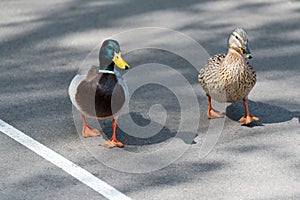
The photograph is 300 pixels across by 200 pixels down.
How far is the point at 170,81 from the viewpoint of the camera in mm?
7875

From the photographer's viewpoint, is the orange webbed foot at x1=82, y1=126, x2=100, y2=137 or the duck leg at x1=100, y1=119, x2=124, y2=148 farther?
the orange webbed foot at x1=82, y1=126, x2=100, y2=137

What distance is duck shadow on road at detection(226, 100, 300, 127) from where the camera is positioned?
7.04 m

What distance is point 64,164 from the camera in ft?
20.6

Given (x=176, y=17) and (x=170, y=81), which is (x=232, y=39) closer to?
(x=170, y=81)

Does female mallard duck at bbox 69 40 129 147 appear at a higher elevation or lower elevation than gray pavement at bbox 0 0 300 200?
higher

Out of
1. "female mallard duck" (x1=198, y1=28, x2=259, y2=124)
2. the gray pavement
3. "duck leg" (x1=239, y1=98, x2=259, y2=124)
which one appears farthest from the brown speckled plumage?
the gray pavement

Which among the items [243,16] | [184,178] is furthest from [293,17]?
[184,178]

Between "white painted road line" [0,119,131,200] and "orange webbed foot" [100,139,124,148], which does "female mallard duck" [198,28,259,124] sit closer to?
"orange webbed foot" [100,139,124,148]

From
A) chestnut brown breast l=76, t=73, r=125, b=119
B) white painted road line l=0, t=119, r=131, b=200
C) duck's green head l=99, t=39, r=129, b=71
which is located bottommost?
white painted road line l=0, t=119, r=131, b=200

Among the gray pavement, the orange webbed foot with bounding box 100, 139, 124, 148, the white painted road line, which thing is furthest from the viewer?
the orange webbed foot with bounding box 100, 139, 124, 148

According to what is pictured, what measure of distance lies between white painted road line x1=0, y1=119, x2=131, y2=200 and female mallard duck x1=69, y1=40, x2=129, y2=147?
42cm

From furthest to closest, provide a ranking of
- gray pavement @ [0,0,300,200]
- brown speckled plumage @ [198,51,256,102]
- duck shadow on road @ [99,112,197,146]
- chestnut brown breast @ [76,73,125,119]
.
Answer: brown speckled plumage @ [198,51,256,102] → duck shadow on road @ [99,112,197,146] → chestnut brown breast @ [76,73,125,119] → gray pavement @ [0,0,300,200]

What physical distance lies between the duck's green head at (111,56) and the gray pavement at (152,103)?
64cm

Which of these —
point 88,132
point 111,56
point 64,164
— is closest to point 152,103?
point 88,132
